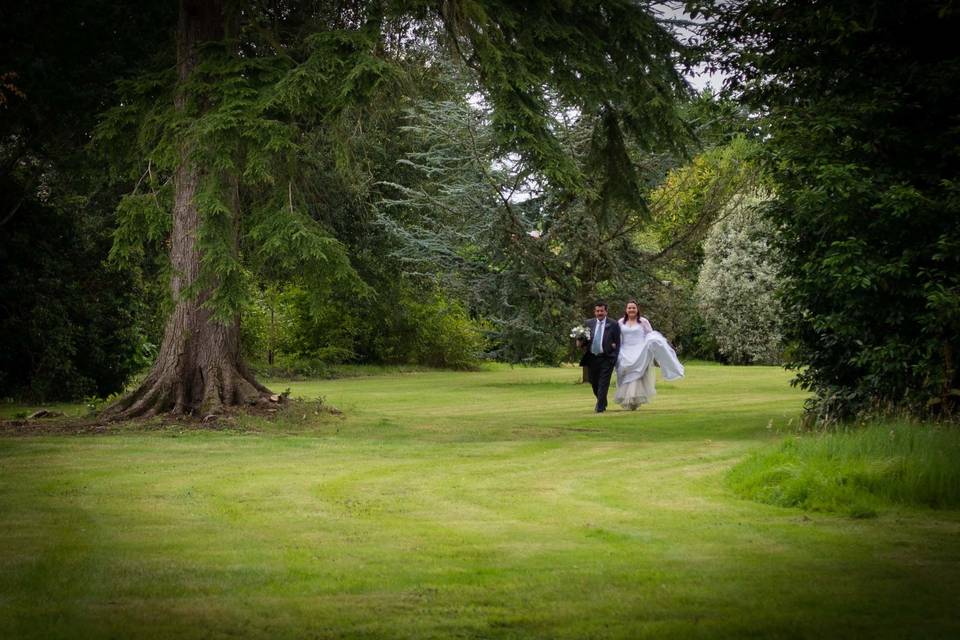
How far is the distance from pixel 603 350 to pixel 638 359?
0.73 metres

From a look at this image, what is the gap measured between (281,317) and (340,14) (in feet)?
68.4

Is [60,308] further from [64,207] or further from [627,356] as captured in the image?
[627,356]

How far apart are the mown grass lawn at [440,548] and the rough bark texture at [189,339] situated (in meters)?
2.81

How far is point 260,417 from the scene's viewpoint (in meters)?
16.6

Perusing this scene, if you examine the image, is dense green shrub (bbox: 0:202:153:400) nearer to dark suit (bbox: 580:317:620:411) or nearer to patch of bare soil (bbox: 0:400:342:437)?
patch of bare soil (bbox: 0:400:342:437)

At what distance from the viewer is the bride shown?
20.2 metres

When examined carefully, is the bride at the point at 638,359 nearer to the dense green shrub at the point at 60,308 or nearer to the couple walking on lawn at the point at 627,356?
the couple walking on lawn at the point at 627,356

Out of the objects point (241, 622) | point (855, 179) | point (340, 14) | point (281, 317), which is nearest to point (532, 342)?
point (281, 317)

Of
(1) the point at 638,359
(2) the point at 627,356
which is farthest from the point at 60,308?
(1) the point at 638,359

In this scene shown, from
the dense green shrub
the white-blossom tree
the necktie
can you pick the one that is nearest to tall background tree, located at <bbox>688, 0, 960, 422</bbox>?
the necktie

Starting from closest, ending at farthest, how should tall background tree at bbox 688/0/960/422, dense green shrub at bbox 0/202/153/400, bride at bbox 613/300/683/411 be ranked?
tall background tree at bbox 688/0/960/422
bride at bbox 613/300/683/411
dense green shrub at bbox 0/202/153/400

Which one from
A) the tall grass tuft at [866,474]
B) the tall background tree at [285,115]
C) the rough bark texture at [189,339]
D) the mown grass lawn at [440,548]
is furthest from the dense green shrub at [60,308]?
the tall grass tuft at [866,474]

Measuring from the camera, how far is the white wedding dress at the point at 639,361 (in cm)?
2022

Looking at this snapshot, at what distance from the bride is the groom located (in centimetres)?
25
